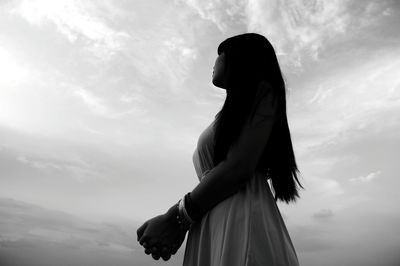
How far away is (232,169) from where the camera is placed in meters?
3.01

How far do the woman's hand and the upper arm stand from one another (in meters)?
0.69

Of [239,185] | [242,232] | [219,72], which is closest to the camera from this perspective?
[242,232]

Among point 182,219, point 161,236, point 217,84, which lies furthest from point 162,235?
point 217,84

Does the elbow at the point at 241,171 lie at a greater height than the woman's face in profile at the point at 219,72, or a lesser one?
lesser

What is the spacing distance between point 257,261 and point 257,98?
1.29m

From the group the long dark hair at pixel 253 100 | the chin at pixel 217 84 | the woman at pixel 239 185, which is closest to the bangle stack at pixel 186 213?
the woman at pixel 239 185

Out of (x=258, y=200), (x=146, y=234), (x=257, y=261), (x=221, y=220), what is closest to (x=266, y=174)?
(x=258, y=200)

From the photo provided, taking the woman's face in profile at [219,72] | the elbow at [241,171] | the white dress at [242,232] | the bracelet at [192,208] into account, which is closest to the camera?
the white dress at [242,232]

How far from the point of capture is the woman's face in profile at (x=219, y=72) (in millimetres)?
3592

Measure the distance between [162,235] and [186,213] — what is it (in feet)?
0.84

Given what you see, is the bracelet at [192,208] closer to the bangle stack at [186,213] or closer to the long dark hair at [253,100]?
the bangle stack at [186,213]

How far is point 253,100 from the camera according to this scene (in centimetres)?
320

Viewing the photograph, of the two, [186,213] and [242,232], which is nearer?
[242,232]

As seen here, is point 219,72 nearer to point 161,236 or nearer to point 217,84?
point 217,84
